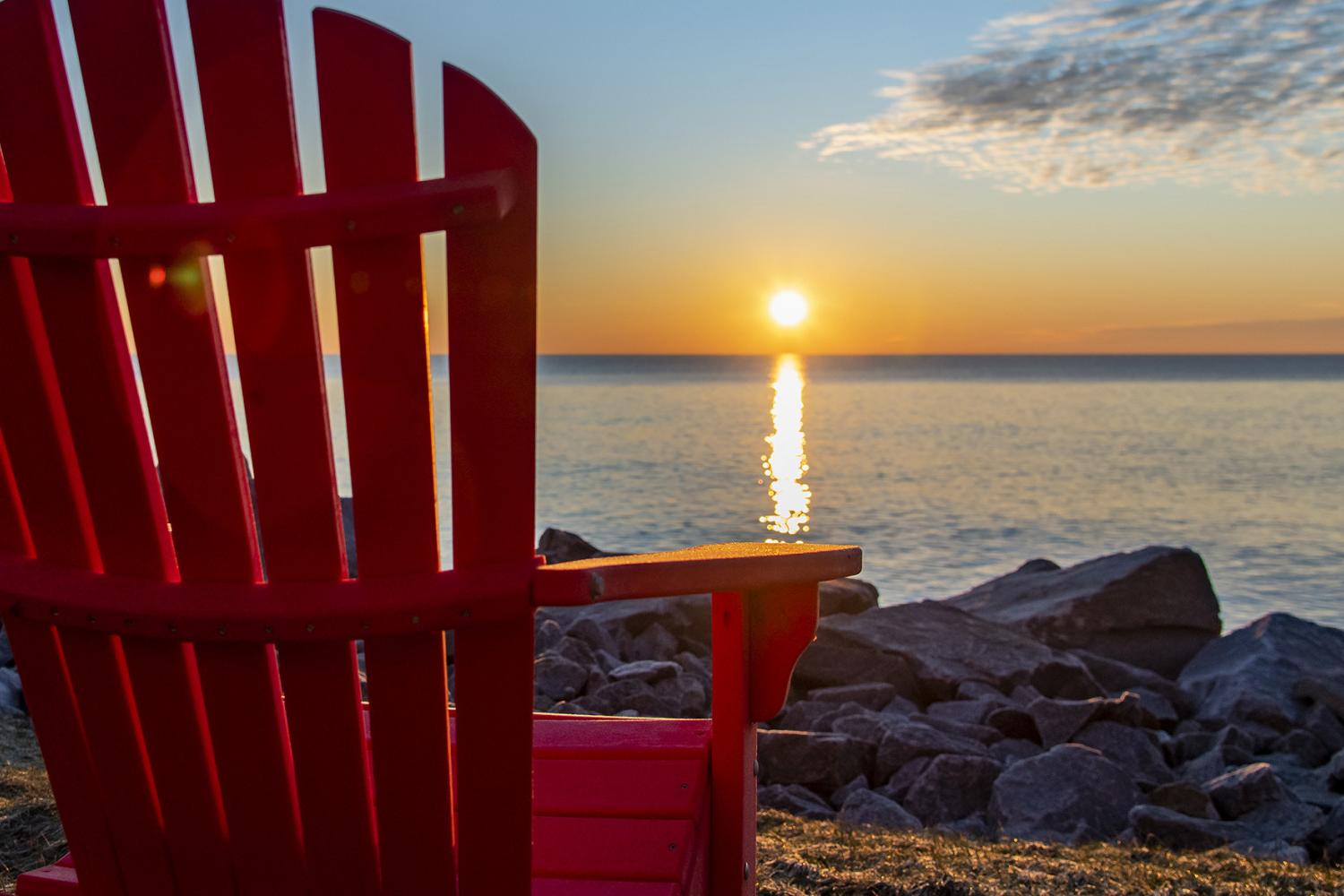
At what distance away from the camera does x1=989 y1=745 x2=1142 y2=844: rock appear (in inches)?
168

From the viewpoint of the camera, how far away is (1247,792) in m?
4.58

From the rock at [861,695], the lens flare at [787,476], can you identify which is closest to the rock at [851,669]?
the rock at [861,695]

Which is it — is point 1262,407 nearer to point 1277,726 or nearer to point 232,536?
point 1277,726

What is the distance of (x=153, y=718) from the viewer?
1583 mm

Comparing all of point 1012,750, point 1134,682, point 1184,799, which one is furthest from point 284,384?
point 1134,682

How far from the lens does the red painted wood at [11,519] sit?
156 centimetres

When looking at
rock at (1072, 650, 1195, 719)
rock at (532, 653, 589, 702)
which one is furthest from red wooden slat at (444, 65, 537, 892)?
rock at (1072, 650, 1195, 719)

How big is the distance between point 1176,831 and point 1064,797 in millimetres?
386

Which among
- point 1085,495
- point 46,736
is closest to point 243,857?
point 46,736

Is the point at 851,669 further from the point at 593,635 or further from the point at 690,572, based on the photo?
the point at 690,572

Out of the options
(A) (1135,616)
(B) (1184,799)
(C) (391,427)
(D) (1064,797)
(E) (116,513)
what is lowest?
(A) (1135,616)

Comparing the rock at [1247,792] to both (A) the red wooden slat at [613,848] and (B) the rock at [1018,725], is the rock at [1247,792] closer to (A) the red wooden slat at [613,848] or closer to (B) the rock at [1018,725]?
(B) the rock at [1018,725]

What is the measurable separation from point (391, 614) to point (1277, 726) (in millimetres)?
5943

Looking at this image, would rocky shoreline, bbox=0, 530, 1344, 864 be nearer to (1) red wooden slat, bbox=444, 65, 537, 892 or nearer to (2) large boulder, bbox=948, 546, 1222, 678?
(2) large boulder, bbox=948, 546, 1222, 678
